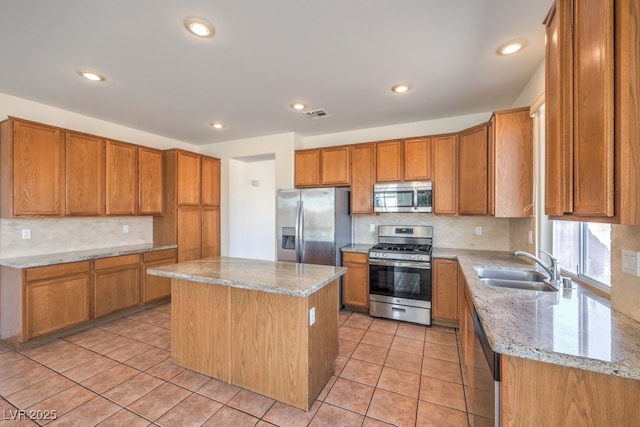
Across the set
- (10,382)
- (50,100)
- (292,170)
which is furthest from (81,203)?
(292,170)

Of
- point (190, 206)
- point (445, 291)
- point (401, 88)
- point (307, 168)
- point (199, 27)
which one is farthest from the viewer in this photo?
point (190, 206)

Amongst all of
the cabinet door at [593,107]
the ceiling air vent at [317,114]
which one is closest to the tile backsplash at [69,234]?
the ceiling air vent at [317,114]

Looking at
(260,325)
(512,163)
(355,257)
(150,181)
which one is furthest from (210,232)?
(512,163)

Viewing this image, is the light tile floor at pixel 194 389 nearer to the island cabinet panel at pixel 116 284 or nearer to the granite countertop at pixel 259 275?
the island cabinet panel at pixel 116 284

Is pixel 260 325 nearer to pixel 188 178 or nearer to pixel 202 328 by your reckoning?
pixel 202 328

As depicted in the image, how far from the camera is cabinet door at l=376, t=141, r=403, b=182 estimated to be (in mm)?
3684

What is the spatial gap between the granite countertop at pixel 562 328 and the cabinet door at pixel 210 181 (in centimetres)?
421

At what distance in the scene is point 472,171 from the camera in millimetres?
3074

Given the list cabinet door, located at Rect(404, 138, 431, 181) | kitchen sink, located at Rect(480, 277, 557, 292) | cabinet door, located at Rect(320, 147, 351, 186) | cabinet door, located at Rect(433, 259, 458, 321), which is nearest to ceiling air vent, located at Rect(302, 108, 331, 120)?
cabinet door, located at Rect(320, 147, 351, 186)

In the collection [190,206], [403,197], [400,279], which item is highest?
[403,197]

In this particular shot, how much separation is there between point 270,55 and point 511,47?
74.5 inches

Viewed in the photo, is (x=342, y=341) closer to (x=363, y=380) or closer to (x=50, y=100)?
(x=363, y=380)

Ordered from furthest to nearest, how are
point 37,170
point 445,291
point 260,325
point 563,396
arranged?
point 445,291 < point 37,170 < point 260,325 < point 563,396

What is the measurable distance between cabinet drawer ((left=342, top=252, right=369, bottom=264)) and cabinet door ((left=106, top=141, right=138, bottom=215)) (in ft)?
9.98
